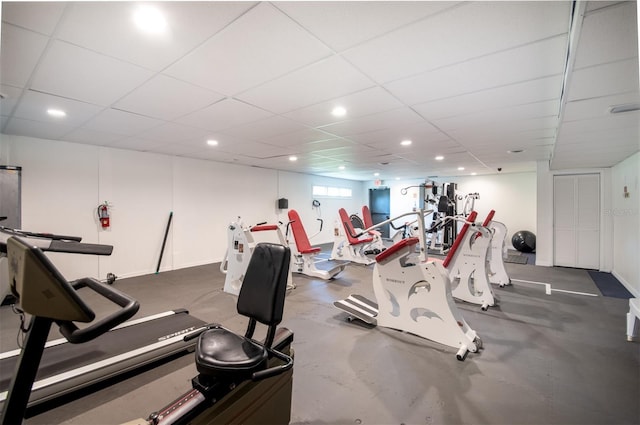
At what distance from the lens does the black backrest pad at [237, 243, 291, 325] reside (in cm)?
148

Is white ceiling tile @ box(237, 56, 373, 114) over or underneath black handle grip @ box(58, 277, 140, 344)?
over

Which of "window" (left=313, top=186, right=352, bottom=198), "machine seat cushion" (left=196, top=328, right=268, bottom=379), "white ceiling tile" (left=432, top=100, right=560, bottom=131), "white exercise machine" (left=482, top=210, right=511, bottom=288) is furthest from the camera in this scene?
"window" (left=313, top=186, right=352, bottom=198)

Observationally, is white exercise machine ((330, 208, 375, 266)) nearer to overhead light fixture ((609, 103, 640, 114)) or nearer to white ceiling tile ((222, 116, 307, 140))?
white ceiling tile ((222, 116, 307, 140))

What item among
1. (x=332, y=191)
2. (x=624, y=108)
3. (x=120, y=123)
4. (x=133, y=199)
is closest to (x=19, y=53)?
(x=120, y=123)

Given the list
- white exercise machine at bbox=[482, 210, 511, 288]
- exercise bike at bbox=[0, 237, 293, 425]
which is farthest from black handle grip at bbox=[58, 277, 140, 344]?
white exercise machine at bbox=[482, 210, 511, 288]

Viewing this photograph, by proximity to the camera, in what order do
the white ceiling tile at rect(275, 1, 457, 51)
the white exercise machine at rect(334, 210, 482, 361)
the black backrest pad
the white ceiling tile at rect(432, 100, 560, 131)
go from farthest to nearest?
the white ceiling tile at rect(432, 100, 560, 131), the white exercise machine at rect(334, 210, 482, 361), the black backrest pad, the white ceiling tile at rect(275, 1, 457, 51)

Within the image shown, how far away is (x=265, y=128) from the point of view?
3.52 metres

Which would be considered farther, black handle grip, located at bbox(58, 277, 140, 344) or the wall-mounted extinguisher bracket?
the wall-mounted extinguisher bracket

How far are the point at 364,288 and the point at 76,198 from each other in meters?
4.80

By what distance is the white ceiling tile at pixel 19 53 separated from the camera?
5.16 ft

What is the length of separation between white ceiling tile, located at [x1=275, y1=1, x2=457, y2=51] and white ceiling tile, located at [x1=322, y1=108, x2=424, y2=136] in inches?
55.1

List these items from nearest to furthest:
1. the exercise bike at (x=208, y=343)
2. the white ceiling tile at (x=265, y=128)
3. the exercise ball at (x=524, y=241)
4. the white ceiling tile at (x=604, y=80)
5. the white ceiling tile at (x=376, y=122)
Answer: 1. the exercise bike at (x=208, y=343)
2. the white ceiling tile at (x=604, y=80)
3. the white ceiling tile at (x=376, y=122)
4. the white ceiling tile at (x=265, y=128)
5. the exercise ball at (x=524, y=241)

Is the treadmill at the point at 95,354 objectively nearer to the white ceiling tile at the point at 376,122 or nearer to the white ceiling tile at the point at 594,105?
the white ceiling tile at the point at 376,122

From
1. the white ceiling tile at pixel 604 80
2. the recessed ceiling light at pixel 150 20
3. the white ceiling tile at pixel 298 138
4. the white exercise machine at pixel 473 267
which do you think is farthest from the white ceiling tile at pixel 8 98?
the white exercise machine at pixel 473 267
